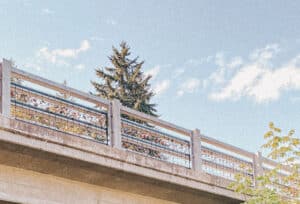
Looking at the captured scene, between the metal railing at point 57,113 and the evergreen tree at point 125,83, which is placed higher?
the evergreen tree at point 125,83

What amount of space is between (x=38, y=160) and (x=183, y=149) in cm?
290

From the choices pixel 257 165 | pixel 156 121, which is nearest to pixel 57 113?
pixel 156 121

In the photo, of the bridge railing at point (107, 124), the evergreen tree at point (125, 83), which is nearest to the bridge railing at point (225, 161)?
the bridge railing at point (107, 124)

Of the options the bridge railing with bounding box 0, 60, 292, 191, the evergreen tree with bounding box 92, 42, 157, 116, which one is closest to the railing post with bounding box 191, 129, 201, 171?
the bridge railing with bounding box 0, 60, 292, 191

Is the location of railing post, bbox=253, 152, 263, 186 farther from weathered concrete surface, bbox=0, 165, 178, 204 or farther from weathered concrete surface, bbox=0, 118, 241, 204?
weathered concrete surface, bbox=0, 165, 178, 204

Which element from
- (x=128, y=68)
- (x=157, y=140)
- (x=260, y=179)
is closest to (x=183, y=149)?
(x=157, y=140)

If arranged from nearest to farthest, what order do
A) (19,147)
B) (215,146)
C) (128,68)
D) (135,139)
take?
(19,147), (135,139), (215,146), (128,68)

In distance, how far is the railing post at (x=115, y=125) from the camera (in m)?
9.33

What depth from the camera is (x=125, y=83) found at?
1224 inches

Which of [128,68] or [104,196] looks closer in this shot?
[104,196]

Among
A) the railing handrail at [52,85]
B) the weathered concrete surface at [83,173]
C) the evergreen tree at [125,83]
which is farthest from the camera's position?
the evergreen tree at [125,83]

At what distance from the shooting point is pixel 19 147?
8109 mm

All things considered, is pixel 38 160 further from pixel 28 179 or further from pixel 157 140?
pixel 157 140

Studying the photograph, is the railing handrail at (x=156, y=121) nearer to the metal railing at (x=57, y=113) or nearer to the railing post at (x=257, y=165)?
the metal railing at (x=57, y=113)
